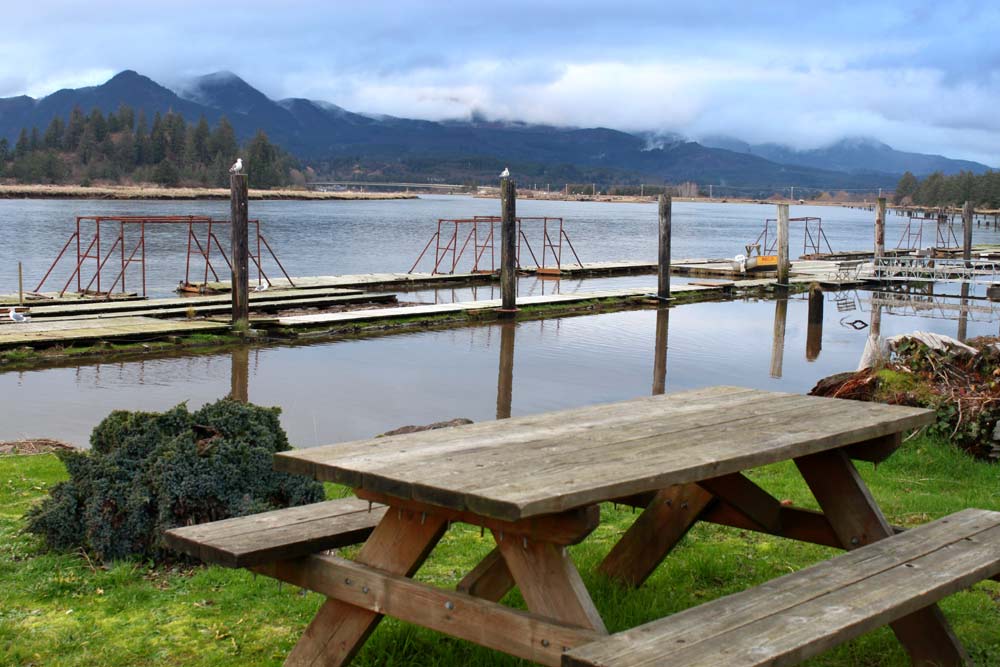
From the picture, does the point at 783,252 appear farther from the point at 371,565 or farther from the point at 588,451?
Result: the point at 371,565

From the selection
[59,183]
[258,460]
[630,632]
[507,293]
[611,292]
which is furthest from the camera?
[59,183]

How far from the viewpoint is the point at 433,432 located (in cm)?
361

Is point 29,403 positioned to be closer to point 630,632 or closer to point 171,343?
point 171,343

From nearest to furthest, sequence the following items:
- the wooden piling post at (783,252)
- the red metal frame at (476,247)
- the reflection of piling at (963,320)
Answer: the reflection of piling at (963,320) → the wooden piling post at (783,252) → the red metal frame at (476,247)

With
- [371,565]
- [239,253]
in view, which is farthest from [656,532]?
[239,253]

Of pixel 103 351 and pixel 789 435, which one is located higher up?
pixel 789 435

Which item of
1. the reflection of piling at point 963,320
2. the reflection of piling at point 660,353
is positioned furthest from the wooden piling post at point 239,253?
the reflection of piling at point 963,320

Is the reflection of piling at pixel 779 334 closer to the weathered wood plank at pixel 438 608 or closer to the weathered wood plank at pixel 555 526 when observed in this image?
the weathered wood plank at pixel 438 608

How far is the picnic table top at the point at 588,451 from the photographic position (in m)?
2.83

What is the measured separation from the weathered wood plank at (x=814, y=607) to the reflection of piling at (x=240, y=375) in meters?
9.36

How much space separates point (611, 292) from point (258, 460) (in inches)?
872

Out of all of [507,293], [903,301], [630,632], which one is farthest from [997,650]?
[903,301]

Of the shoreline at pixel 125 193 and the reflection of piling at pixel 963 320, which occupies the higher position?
the shoreline at pixel 125 193

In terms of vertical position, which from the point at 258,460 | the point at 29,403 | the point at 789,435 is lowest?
the point at 29,403
